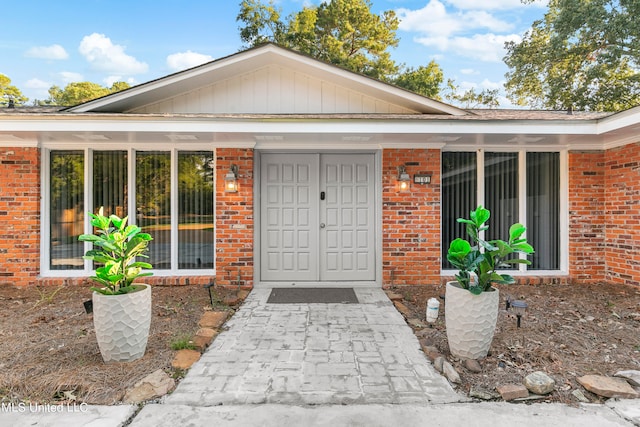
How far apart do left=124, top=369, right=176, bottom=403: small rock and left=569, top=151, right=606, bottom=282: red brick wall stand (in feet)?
20.7

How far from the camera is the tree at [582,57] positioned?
11.8 m

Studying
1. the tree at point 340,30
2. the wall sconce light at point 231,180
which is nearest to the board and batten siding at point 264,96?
the wall sconce light at point 231,180

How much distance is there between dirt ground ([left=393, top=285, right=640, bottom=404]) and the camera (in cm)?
279

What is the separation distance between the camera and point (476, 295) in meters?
2.92

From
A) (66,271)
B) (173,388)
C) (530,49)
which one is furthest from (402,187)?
(530,49)

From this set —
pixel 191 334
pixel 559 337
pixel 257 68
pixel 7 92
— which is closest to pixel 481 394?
pixel 559 337

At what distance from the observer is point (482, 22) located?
1567 cm

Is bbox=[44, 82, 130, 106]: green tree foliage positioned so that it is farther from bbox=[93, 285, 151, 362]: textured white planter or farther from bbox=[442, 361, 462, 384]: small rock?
bbox=[442, 361, 462, 384]: small rock

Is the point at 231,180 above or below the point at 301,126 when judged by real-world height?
below

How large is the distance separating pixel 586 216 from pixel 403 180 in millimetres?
3214

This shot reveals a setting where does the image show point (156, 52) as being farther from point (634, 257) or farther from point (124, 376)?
point (634, 257)

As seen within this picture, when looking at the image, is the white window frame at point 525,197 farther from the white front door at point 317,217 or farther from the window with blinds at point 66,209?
the window with blinds at point 66,209

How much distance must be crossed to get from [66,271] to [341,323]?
186 inches

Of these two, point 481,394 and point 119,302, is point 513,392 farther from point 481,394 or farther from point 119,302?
point 119,302
